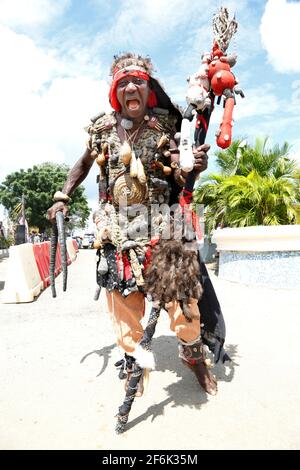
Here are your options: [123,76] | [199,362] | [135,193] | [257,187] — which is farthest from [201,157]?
[257,187]

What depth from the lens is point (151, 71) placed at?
2723 mm

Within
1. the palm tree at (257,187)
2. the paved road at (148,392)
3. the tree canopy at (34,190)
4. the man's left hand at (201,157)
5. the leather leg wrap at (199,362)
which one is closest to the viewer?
the paved road at (148,392)

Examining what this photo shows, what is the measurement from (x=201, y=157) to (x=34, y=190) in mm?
28590

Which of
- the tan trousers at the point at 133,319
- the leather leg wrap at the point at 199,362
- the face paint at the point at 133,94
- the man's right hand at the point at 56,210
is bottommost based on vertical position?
the leather leg wrap at the point at 199,362

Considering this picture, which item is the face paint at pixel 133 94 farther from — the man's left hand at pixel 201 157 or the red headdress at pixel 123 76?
the man's left hand at pixel 201 157

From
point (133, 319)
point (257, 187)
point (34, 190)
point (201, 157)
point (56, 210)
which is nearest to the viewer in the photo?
point (201, 157)

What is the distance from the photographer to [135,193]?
262 cm

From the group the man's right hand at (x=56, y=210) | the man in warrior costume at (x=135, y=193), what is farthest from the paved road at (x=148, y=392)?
the man's right hand at (x=56, y=210)

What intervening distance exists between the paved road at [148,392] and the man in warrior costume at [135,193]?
29cm

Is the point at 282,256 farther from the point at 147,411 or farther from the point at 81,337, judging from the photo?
the point at 147,411

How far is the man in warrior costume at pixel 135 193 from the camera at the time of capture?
2570 millimetres

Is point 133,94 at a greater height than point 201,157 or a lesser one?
greater

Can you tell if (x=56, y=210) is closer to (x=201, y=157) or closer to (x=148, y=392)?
(x=201, y=157)

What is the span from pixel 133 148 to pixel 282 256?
17.2 ft
